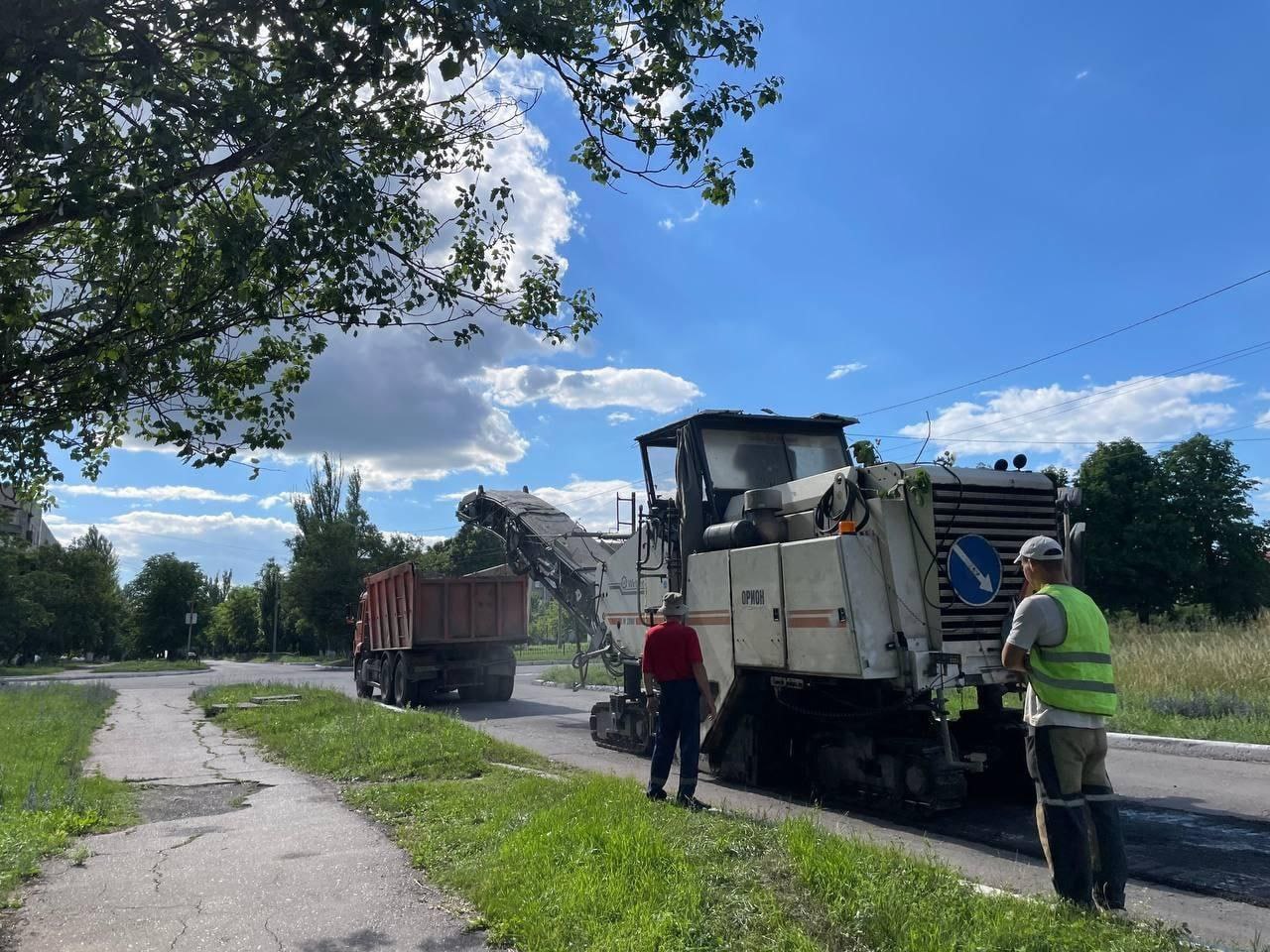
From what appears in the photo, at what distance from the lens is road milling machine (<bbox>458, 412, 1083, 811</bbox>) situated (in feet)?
23.3

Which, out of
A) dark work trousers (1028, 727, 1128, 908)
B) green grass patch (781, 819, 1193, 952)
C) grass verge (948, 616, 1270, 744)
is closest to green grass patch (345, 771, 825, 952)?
green grass patch (781, 819, 1193, 952)

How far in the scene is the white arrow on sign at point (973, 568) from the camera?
7.19 meters

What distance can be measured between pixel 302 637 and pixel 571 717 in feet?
182

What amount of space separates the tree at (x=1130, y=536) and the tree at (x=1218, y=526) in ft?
3.07

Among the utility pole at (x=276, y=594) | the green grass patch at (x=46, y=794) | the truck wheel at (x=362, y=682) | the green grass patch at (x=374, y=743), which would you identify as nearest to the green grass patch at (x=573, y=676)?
the truck wheel at (x=362, y=682)

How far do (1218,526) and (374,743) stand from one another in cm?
3793

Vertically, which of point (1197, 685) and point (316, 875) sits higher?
point (1197, 685)

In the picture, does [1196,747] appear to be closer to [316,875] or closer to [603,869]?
[603,869]

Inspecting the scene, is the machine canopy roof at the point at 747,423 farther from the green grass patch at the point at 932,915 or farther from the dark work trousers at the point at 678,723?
the green grass patch at the point at 932,915

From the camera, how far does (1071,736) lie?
4578 mm

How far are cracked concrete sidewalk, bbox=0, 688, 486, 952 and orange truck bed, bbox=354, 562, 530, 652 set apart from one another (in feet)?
29.8

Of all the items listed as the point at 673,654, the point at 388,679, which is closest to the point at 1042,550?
the point at 673,654

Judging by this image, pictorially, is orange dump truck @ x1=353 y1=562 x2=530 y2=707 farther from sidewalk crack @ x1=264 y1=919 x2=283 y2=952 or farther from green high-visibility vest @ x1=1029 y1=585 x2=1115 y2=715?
green high-visibility vest @ x1=1029 y1=585 x2=1115 y2=715

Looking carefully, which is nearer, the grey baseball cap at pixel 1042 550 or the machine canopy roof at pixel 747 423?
the grey baseball cap at pixel 1042 550
